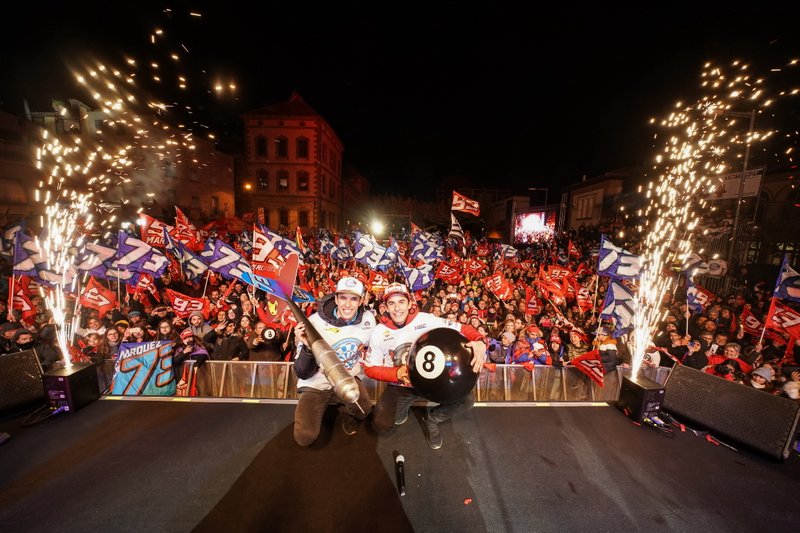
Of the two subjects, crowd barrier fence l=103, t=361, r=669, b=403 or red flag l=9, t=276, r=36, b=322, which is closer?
crowd barrier fence l=103, t=361, r=669, b=403

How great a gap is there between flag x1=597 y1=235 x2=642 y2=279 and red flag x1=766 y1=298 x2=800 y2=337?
2.74 m

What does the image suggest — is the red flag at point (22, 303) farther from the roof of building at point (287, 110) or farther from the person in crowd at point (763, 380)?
the roof of building at point (287, 110)

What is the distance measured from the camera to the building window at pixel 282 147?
46.6 metres

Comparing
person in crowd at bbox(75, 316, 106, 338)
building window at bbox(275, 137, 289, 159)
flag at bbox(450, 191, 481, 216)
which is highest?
building window at bbox(275, 137, 289, 159)

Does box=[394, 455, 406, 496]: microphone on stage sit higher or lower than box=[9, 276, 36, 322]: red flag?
lower

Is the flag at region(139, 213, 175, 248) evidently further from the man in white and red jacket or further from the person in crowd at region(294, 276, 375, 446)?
the man in white and red jacket

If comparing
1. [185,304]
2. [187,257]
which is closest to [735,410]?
[185,304]

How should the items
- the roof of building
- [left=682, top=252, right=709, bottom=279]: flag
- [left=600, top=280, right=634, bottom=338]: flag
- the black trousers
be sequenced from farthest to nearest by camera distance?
the roof of building → [left=682, top=252, right=709, bottom=279]: flag → [left=600, top=280, right=634, bottom=338]: flag → the black trousers

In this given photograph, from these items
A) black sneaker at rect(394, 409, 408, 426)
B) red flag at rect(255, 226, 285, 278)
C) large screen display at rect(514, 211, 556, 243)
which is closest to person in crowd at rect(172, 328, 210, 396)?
red flag at rect(255, 226, 285, 278)

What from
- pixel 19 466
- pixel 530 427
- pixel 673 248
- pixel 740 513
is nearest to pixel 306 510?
pixel 530 427

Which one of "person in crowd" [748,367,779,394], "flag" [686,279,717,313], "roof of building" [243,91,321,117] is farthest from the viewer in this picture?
"roof of building" [243,91,321,117]

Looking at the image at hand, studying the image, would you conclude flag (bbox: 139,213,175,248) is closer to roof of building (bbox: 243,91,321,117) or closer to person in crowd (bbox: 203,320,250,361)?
person in crowd (bbox: 203,320,250,361)

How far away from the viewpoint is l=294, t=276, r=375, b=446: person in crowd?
14.5 feet

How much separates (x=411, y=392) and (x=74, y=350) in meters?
8.27
